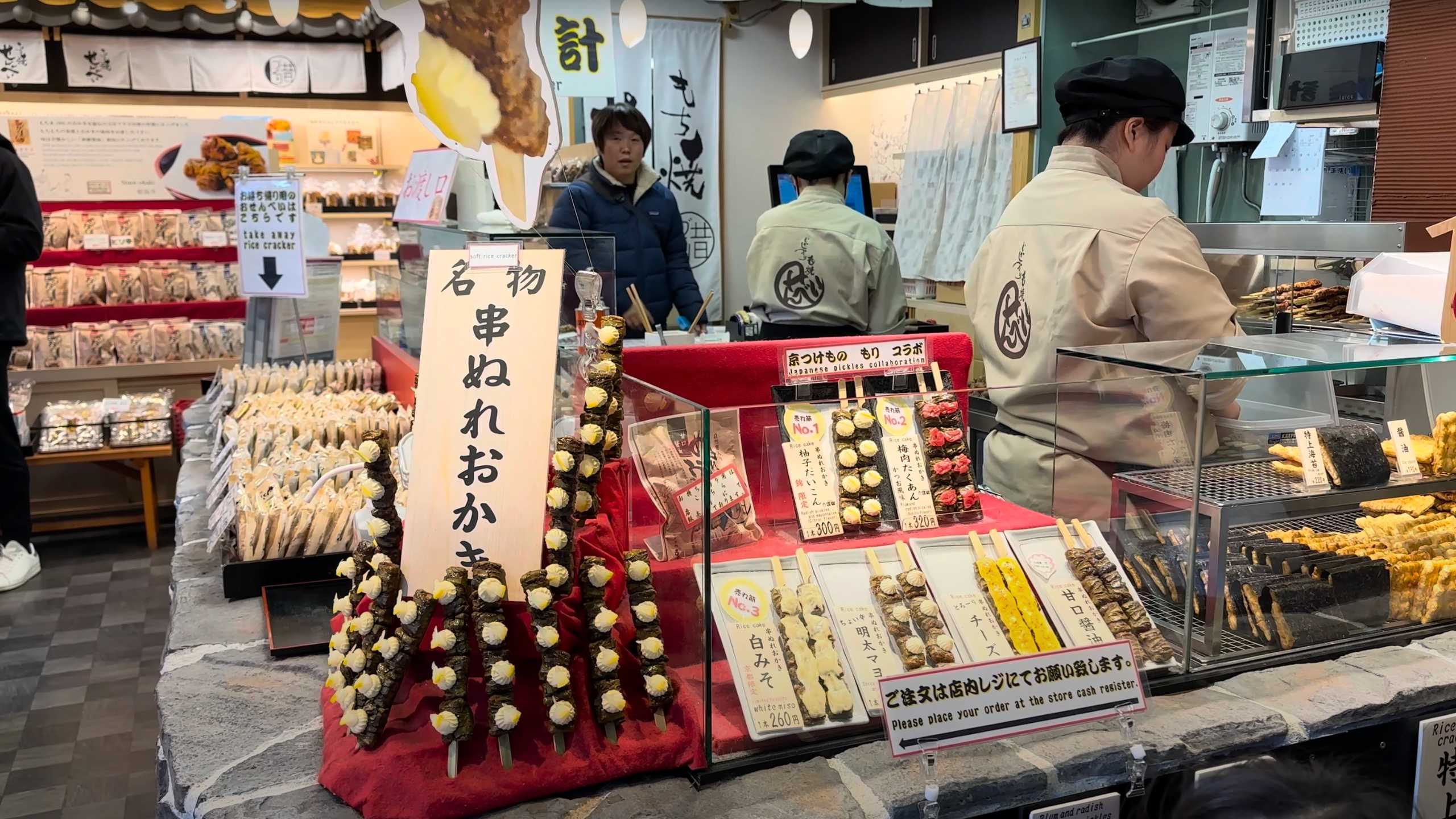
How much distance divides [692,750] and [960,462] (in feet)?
2.40

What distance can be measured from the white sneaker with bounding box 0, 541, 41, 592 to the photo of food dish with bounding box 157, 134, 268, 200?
209 centimetres

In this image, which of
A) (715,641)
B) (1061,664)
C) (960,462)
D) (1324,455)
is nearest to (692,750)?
(715,641)

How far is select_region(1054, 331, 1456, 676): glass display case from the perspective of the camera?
159 cm

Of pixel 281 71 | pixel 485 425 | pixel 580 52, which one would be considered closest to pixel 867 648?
pixel 485 425

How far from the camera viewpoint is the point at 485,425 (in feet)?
4.58

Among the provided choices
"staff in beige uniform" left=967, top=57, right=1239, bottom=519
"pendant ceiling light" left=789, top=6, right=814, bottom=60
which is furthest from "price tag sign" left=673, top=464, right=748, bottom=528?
"pendant ceiling light" left=789, top=6, right=814, bottom=60

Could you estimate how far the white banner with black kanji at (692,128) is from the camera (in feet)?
25.0

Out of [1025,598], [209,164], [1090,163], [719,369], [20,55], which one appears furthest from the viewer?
[20,55]

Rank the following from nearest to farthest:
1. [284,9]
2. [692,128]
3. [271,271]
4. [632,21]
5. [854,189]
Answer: [284,9] < [271,271] < [632,21] < [854,189] < [692,128]

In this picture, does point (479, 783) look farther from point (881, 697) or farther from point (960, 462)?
point (960, 462)

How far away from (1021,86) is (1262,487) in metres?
4.69

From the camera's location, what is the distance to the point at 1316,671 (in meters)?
1.61

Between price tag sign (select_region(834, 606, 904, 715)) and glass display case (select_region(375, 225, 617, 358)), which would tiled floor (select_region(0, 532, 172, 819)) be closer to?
glass display case (select_region(375, 225, 617, 358))

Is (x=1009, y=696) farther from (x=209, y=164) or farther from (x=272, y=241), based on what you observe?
(x=209, y=164)
